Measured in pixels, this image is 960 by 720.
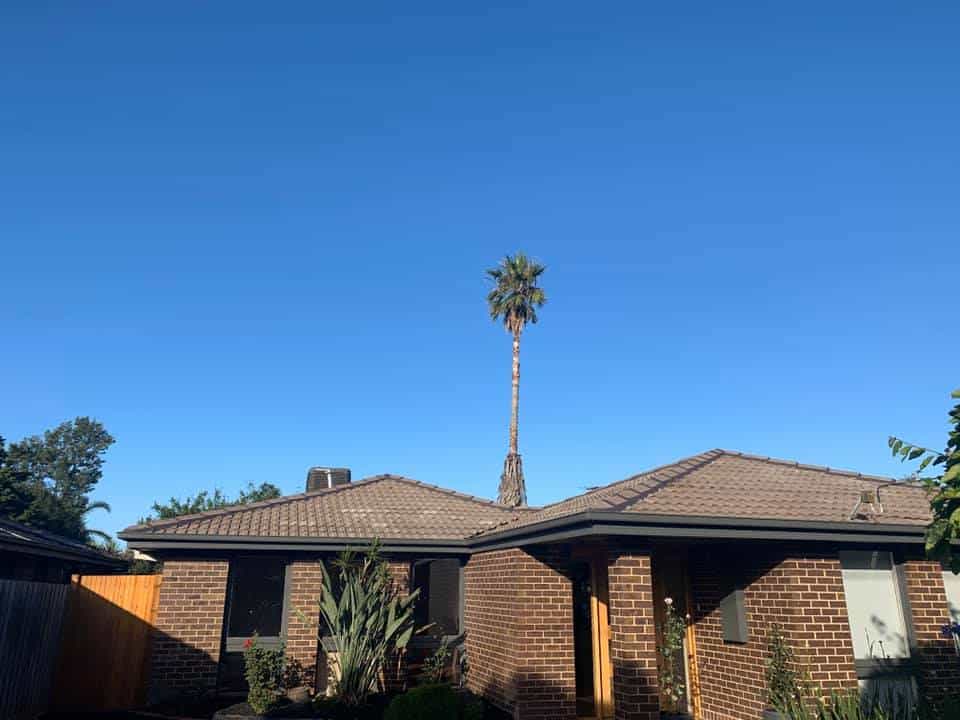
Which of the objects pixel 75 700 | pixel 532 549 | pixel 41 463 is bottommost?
pixel 75 700

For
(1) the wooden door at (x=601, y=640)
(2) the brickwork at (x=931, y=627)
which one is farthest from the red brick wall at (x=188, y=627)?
(2) the brickwork at (x=931, y=627)

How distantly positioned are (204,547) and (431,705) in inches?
216

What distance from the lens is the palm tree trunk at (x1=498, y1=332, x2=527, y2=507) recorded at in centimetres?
2792

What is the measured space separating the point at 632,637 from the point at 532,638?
7.34ft

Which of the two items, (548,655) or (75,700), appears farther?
(75,700)

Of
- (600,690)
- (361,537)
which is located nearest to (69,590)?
(361,537)

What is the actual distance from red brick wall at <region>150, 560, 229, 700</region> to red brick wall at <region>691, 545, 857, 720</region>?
806cm

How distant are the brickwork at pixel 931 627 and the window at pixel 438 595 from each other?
24.4ft

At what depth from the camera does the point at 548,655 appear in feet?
32.5

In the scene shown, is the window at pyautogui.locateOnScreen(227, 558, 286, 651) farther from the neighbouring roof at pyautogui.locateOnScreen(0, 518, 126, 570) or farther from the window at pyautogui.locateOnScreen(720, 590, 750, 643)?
the window at pyautogui.locateOnScreen(720, 590, 750, 643)

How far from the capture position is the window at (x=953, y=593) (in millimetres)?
9273

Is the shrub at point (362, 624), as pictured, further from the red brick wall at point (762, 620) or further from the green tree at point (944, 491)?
the green tree at point (944, 491)

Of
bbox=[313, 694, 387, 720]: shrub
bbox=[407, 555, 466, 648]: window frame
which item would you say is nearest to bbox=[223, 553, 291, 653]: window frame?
bbox=[313, 694, 387, 720]: shrub

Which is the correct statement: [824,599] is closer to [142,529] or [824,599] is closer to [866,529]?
[866,529]
